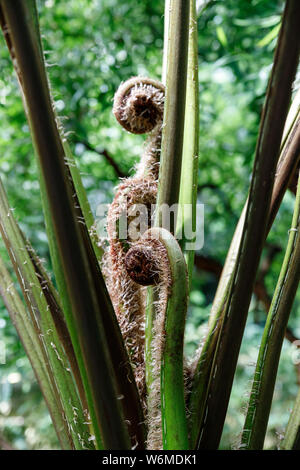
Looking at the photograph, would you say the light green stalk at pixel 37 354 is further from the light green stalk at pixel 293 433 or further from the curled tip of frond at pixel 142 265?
the light green stalk at pixel 293 433

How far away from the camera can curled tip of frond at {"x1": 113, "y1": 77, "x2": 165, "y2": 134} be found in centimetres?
82

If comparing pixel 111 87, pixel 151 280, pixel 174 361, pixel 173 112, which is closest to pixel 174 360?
pixel 174 361

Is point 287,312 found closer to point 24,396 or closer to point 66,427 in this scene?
point 66,427

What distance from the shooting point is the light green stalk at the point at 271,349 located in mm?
621

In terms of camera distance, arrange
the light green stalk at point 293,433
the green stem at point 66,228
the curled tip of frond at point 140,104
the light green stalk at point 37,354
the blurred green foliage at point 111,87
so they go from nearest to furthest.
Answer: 1. the green stem at point 66,228
2. the light green stalk at point 293,433
3. the light green stalk at point 37,354
4. the curled tip of frond at point 140,104
5. the blurred green foliage at point 111,87

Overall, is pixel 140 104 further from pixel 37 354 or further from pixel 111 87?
pixel 111 87

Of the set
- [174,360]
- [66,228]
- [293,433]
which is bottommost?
[293,433]

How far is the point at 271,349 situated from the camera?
2.06ft

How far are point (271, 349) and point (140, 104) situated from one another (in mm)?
464

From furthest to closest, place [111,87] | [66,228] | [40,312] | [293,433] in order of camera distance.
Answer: [111,87]
[40,312]
[293,433]
[66,228]

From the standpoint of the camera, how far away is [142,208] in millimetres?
784

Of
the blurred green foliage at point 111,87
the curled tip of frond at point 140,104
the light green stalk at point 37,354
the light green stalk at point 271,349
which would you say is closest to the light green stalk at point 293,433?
the light green stalk at point 271,349

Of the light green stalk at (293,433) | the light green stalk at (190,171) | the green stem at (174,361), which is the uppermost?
the light green stalk at (190,171)
